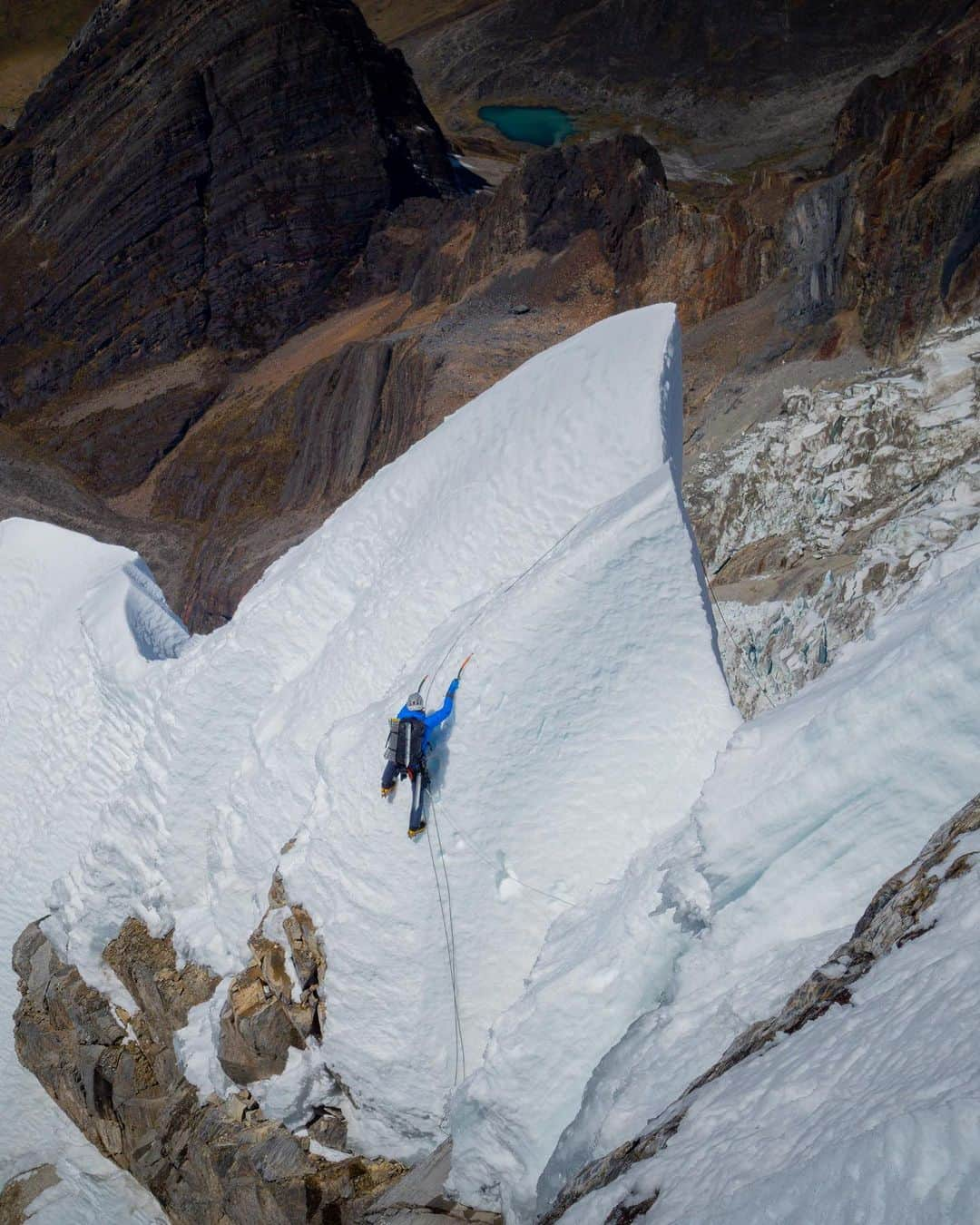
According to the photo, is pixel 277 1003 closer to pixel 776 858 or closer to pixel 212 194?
pixel 776 858

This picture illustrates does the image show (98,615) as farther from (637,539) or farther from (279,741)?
(637,539)

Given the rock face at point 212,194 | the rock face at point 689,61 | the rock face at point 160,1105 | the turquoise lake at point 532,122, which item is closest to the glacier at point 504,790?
the rock face at point 160,1105

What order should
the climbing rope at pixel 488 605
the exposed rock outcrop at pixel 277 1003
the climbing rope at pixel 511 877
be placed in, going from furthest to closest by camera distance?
1. the exposed rock outcrop at pixel 277 1003
2. the climbing rope at pixel 488 605
3. the climbing rope at pixel 511 877

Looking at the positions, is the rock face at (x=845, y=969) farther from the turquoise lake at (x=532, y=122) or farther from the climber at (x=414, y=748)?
the turquoise lake at (x=532, y=122)

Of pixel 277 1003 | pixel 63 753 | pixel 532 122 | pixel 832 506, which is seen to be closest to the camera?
pixel 277 1003

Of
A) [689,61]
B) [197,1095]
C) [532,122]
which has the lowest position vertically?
[689,61]

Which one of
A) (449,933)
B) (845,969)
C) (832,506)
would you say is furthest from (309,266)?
(845,969)
